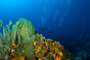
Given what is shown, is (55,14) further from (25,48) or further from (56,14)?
(25,48)


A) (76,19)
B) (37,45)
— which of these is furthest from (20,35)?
(76,19)

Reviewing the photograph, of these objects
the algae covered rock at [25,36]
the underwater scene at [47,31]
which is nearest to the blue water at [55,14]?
the underwater scene at [47,31]

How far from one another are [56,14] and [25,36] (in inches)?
3859

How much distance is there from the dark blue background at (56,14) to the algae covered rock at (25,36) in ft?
109

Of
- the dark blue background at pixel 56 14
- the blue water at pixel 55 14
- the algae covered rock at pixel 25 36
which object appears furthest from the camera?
the blue water at pixel 55 14

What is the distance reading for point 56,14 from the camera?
326ft

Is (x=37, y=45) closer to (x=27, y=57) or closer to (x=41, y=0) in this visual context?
(x=27, y=57)

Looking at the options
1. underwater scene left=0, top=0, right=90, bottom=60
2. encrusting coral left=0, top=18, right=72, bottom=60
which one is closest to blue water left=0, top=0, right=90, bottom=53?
underwater scene left=0, top=0, right=90, bottom=60

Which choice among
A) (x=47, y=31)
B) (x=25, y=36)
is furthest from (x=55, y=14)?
(x=25, y=36)

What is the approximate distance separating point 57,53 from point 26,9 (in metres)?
125

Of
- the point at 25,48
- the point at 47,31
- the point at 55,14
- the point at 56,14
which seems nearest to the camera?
the point at 25,48

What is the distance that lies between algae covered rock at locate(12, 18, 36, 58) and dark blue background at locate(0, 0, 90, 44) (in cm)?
3316

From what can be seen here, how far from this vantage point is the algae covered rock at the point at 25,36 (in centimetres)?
286

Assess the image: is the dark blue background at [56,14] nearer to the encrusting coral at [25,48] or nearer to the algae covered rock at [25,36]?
the algae covered rock at [25,36]
